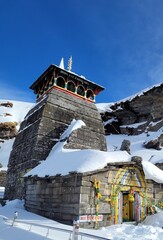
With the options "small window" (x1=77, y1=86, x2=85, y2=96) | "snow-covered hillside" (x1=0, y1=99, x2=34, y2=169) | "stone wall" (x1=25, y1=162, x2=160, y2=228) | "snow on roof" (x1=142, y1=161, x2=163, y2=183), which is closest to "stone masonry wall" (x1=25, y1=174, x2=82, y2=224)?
"stone wall" (x1=25, y1=162, x2=160, y2=228)

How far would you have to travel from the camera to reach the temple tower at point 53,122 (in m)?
17.0

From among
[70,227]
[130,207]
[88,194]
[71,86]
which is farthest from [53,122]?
[70,227]

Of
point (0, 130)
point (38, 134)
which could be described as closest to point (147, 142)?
point (38, 134)

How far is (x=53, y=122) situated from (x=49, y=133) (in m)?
1.16

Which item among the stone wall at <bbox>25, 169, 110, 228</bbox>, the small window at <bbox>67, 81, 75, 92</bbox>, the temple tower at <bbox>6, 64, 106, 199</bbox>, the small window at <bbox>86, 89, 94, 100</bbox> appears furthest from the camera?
the small window at <bbox>86, 89, 94, 100</bbox>

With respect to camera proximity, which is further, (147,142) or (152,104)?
(152,104)

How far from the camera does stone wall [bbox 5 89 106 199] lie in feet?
55.2

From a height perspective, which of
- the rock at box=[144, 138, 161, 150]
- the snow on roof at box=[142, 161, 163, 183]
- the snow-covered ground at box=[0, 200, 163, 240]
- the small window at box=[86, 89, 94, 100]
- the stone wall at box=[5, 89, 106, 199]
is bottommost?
the snow-covered ground at box=[0, 200, 163, 240]

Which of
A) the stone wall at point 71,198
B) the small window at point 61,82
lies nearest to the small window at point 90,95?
the small window at point 61,82

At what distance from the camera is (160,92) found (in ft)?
142

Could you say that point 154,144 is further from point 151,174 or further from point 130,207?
point 130,207

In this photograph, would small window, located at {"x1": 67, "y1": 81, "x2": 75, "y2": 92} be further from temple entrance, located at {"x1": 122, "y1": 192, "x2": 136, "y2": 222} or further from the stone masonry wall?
temple entrance, located at {"x1": 122, "y1": 192, "x2": 136, "y2": 222}

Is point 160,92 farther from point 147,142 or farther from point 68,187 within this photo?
point 68,187

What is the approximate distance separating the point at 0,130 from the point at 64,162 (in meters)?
40.3
